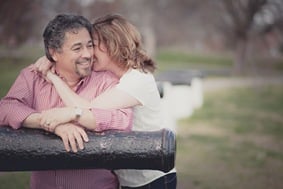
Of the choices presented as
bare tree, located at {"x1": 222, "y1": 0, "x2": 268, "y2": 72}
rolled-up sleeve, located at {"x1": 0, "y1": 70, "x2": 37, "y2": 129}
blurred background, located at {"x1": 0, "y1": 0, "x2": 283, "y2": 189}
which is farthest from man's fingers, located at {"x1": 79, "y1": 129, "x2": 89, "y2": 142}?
bare tree, located at {"x1": 222, "y1": 0, "x2": 268, "y2": 72}

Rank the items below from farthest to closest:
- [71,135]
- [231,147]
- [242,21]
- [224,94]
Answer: [242,21]
[224,94]
[231,147]
[71,135]

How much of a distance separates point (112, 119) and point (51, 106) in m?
0.33

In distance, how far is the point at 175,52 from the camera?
132ft

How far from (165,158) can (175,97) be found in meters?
8.62

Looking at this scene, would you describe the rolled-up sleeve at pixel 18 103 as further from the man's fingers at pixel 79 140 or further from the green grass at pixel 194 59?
the green grass at pixel 194 59

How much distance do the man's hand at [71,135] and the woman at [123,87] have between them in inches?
1.1

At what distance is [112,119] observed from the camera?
2133 millimetres

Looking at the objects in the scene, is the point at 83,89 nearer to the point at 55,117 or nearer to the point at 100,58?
the point at 100,58

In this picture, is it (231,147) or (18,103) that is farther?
(231,147)

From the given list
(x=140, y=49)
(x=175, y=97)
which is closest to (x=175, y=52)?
(x=175, y=97)

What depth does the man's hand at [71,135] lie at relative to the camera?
207 cm

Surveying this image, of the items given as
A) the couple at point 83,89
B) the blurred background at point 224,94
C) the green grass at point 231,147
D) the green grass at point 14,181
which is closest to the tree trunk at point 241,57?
the blurred background at point 224,94

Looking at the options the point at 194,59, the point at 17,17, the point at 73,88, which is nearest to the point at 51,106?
the point at 73,88

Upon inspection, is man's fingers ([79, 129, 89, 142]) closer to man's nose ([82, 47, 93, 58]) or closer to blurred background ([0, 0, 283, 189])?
man's nose ([82, 47, 93, 58])
